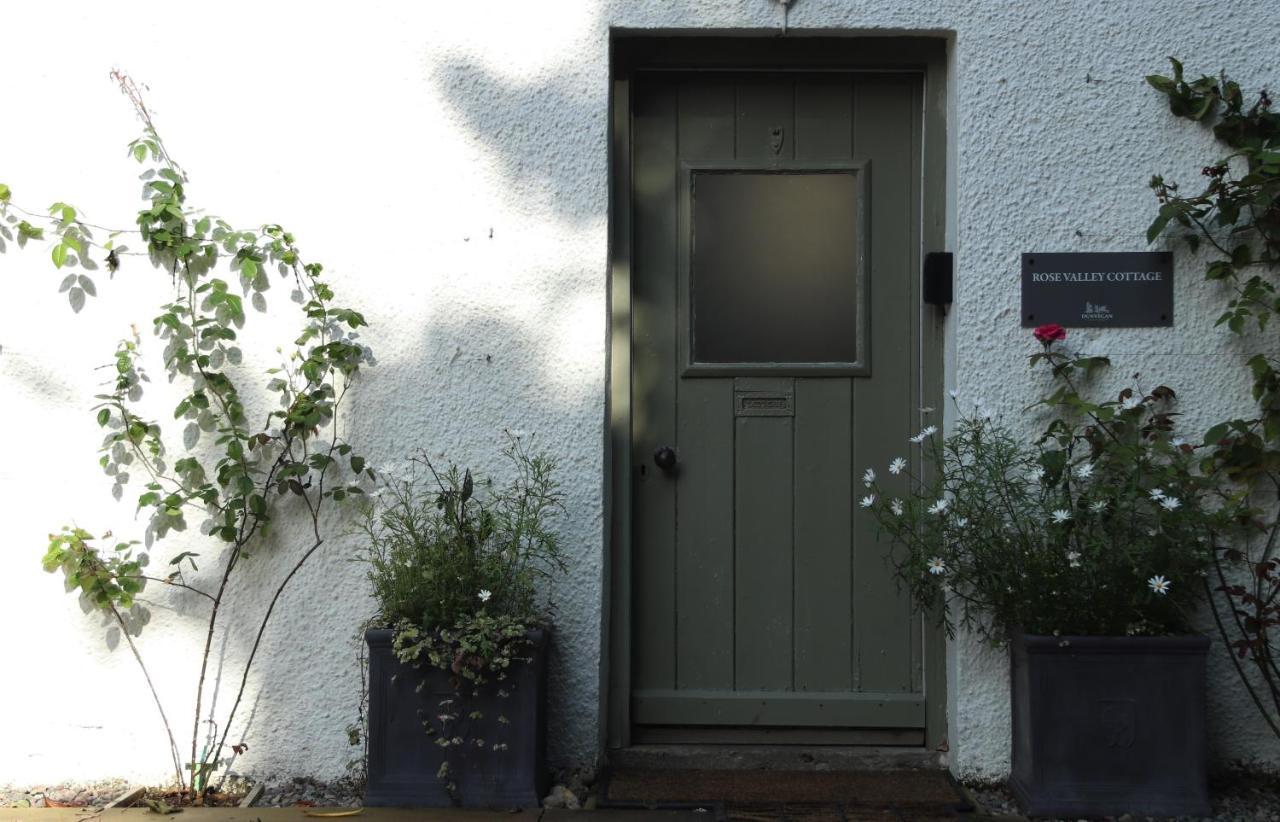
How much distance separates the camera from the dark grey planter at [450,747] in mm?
3178

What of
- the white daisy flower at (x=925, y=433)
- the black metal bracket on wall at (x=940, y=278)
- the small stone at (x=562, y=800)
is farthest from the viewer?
the black metal bracket on wall at (x=940, y=278)

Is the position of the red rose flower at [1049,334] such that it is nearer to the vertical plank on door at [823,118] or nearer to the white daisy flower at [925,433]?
the white daisy flower at [925,433]

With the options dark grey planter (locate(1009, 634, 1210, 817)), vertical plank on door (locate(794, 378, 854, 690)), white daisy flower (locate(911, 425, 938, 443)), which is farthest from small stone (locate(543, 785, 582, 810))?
white daisy flower (locate(911, 425, 938, 443))

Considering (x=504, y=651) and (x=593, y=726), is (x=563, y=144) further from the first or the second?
(x=593, y=726)

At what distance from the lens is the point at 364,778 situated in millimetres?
3412

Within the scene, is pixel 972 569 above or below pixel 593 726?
above

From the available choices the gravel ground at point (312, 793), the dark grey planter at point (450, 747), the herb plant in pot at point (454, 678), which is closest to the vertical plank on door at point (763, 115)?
the herb plant in pot at point (454, 678)

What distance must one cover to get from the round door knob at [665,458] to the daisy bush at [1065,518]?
25.3 inches

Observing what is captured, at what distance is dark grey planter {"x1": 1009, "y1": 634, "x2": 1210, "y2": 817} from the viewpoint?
3113 millimetres

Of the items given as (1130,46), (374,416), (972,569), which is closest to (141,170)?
(374,416)

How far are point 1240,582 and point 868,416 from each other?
125cm

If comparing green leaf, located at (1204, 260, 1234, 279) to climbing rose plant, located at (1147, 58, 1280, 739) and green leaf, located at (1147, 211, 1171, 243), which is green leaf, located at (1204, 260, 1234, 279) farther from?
green leaf, located at (1147, 211, 1171, 243)

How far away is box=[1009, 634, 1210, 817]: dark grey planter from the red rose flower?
0.90 metres

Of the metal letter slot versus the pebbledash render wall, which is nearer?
the pebbledash render wall
